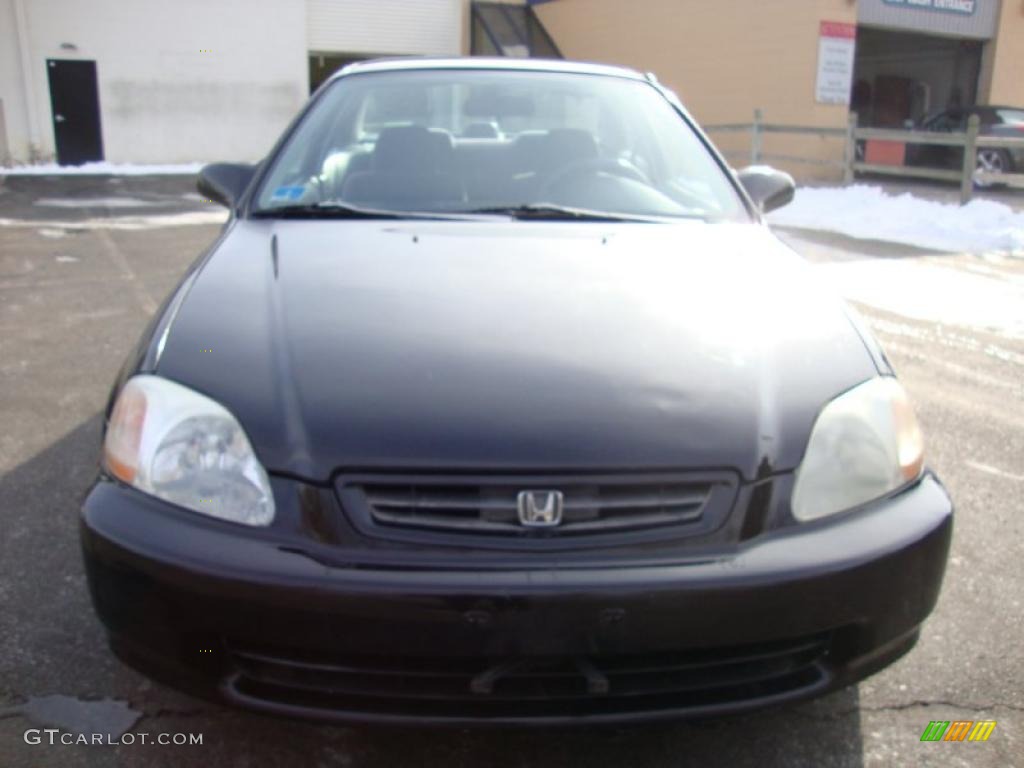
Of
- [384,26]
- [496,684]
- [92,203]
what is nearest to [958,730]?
[496,684]

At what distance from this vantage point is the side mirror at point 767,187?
3.32m

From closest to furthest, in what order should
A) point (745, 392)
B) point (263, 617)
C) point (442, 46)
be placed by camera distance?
1. point (263, 617)
2. point (745, 392)
3. point (442, 46)

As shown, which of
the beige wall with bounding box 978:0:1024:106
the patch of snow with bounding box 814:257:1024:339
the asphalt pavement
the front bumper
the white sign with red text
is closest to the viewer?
the front bumper

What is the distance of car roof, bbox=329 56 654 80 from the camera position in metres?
3.51

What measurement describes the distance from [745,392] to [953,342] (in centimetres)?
443

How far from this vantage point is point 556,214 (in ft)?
9.46

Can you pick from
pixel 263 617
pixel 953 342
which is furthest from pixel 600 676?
pixel 953 342

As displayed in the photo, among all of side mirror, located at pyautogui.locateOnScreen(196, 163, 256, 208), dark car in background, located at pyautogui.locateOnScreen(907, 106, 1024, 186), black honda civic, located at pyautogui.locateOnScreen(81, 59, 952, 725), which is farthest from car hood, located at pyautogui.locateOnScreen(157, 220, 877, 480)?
dark car in background, located at pyautogui.locateOnScreen(907, 106, 1024, 186)

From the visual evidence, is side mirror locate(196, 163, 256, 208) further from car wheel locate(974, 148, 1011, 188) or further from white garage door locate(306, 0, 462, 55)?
white garage door locate(306, 0, 462, 55)

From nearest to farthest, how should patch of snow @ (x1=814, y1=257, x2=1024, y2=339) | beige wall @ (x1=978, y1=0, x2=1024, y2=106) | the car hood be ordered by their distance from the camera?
the car hood → patch of snow @ (x1=814, y1=257, x2=1024, y2=339) → beige wall @ (x1=978, y1=0, x2=1024, y2=106)

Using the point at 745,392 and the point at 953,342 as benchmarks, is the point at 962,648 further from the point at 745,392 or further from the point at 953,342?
the point at 953,342

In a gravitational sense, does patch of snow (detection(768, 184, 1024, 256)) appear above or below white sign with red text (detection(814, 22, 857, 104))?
below

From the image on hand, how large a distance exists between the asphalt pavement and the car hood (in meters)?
0.54

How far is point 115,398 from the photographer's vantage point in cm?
209
